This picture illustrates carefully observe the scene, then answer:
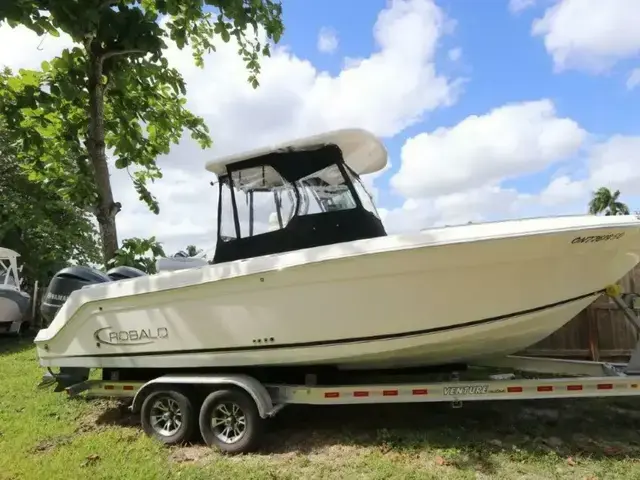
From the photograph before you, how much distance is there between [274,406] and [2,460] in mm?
2213

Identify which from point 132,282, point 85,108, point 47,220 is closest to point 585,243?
point 132,282

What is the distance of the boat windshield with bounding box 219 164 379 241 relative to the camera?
4586 millimetres

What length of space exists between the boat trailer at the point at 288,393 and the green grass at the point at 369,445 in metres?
0.19

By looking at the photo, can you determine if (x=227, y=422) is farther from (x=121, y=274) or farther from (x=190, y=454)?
(x=121, y=274)

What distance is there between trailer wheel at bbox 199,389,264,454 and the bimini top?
2.12m

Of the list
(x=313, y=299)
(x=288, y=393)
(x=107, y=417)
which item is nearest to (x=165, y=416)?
(x=107, y=417)

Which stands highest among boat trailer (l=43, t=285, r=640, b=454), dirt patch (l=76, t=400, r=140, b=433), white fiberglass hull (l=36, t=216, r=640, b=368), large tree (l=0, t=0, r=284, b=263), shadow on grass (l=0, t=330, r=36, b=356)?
large tree (l=0, t=0, r=284, b=263)

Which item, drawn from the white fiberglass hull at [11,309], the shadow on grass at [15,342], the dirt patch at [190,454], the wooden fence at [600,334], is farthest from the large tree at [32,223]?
the wooden fence at [600,334]

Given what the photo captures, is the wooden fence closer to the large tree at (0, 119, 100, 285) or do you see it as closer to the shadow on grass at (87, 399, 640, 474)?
the shadow on grass at (87, 399, 640, 474)

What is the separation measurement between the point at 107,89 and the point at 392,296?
523 centimetres

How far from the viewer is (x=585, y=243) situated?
3684 millimetres

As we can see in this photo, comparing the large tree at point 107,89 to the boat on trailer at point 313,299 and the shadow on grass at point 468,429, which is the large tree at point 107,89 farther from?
the shadow on grass at point 468,429

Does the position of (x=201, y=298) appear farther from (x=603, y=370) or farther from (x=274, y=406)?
(x=603, y=370)

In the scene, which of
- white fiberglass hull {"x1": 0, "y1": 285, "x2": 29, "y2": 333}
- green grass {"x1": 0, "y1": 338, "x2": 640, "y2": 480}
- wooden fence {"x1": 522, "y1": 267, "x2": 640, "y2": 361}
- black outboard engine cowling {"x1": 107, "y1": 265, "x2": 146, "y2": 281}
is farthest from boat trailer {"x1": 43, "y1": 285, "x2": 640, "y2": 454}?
white fiberglass hull {"x1": 0, "y1": 285, "x2": 29, "y2": 333}
